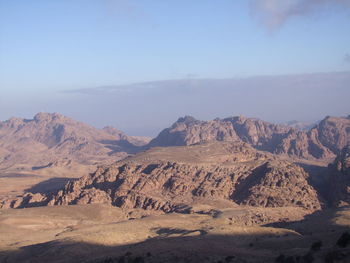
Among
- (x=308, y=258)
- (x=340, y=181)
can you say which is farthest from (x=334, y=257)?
(x=340, y=181)

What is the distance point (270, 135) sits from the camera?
156 meters

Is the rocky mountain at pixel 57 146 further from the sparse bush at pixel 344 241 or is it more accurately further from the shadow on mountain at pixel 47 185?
the sparse bush at pixel 344 241

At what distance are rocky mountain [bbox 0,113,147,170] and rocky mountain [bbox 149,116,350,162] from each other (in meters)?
21.5

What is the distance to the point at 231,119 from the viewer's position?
545 feet

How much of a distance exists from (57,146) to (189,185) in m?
121

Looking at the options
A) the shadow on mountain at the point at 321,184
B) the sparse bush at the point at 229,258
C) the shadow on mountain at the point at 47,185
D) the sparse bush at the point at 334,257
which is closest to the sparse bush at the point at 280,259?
the sparse bush at the point at 229,258

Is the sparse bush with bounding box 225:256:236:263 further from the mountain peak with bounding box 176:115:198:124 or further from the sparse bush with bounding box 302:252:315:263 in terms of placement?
the mountain peak with bounding box 176:115:198:124

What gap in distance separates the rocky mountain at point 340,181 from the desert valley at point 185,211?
172 mm

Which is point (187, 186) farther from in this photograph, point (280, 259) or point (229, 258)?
point (280, 259)

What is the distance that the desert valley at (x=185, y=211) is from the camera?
112 feet

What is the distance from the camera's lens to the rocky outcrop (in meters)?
67.0

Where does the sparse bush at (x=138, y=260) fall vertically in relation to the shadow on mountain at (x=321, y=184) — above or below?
above

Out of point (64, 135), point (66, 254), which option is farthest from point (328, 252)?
point (64, 135)

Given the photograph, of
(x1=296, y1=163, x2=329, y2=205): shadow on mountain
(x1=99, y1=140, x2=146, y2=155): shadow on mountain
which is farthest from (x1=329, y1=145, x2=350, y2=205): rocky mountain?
(x1=99, y1=140, x2=146, y2=155): shadow on mountain
